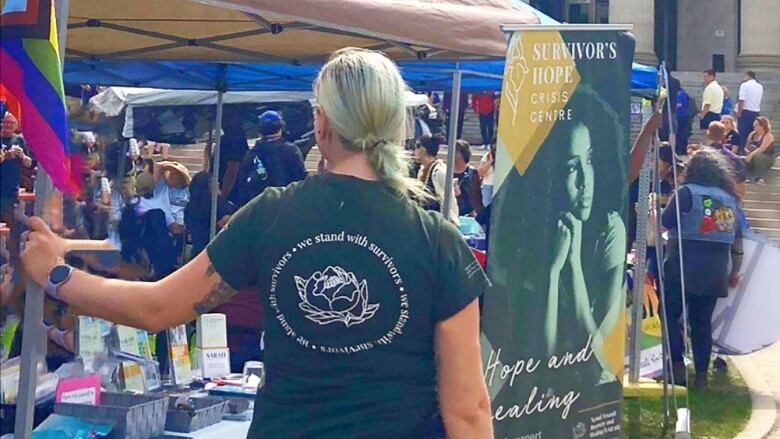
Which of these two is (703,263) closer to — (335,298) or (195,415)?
(195,415)

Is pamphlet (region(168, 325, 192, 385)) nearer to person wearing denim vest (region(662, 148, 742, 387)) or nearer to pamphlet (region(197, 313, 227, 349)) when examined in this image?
pamphlet (region(197, 313, 227, 349))

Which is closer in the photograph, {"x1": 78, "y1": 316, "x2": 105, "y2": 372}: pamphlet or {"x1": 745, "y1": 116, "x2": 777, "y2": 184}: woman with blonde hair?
{"x1": 78, "y1": 316, "x2": 105, "y2": 372}: pamphlet

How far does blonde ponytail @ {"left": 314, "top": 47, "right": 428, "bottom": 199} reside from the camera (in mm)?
2670

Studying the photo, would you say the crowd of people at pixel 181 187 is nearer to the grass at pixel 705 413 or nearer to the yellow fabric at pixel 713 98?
the grass at pixel 705 413

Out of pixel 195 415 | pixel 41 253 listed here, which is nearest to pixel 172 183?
pixel 195 415

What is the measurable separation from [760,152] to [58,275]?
18397 mm

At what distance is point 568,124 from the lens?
19.5 feet

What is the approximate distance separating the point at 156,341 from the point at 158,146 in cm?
1292

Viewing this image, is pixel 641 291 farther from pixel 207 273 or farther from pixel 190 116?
pixel 207 273

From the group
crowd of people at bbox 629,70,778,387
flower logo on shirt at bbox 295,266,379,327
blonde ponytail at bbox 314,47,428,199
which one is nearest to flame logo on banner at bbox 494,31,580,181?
blonde ponytail at bbox 314,47,428,199

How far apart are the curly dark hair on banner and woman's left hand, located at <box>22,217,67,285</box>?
730 centimetres

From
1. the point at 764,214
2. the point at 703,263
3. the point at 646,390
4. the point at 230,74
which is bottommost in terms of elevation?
the point at 646,390

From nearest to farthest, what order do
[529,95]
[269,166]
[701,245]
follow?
1. [529,95]
2. [701,245]
3. [269,166]

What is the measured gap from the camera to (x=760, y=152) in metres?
20.0
